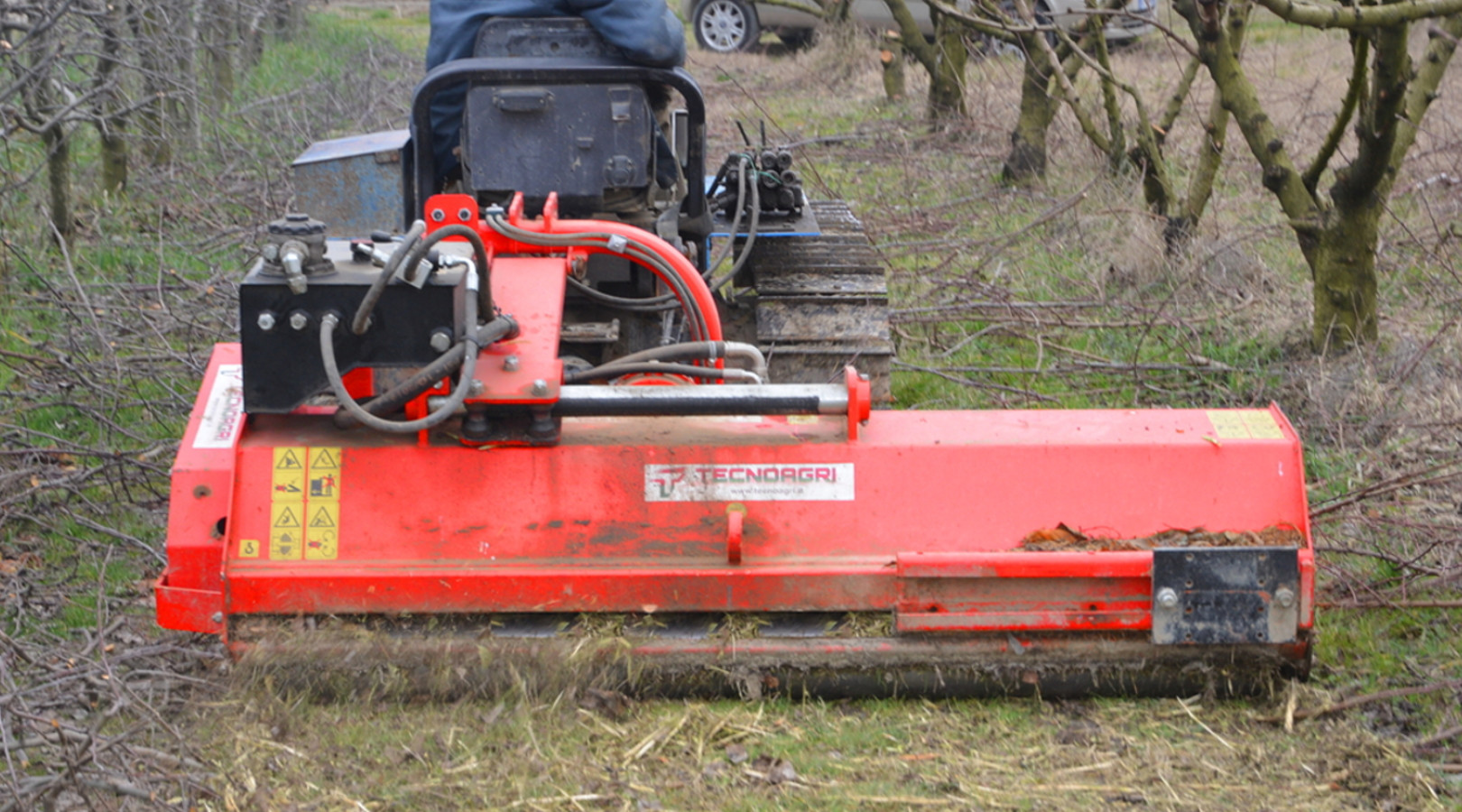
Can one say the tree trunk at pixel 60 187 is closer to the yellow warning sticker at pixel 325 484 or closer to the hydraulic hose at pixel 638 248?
the hydraulic hose at pixel 638 248

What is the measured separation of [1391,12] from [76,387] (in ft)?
15.1

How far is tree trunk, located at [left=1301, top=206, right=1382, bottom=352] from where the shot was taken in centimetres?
562

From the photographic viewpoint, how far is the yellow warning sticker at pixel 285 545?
3.39 m

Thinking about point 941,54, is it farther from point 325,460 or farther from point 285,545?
point 285,545

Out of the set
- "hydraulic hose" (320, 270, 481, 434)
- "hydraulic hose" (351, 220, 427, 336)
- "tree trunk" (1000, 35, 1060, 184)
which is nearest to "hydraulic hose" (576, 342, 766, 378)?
"hydraulic hose" (320, 270, 481, 434)

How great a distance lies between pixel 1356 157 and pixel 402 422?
407 cm

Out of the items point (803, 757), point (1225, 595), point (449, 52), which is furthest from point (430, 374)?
Answer: point (1225, 595)

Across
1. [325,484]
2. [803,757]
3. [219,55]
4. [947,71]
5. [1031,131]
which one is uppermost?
[947,71]

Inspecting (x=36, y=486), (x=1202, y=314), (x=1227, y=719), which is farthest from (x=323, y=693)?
(x=1202, y=314)

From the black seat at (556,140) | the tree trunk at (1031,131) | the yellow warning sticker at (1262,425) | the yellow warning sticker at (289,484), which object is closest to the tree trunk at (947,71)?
the tree trunk at (1031,131)

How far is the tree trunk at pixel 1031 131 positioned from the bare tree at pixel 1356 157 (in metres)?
3.35

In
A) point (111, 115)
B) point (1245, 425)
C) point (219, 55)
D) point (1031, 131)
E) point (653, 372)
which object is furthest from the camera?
point (219, 55)

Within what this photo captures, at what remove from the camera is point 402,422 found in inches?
132

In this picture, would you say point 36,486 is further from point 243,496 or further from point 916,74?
point 916,74
